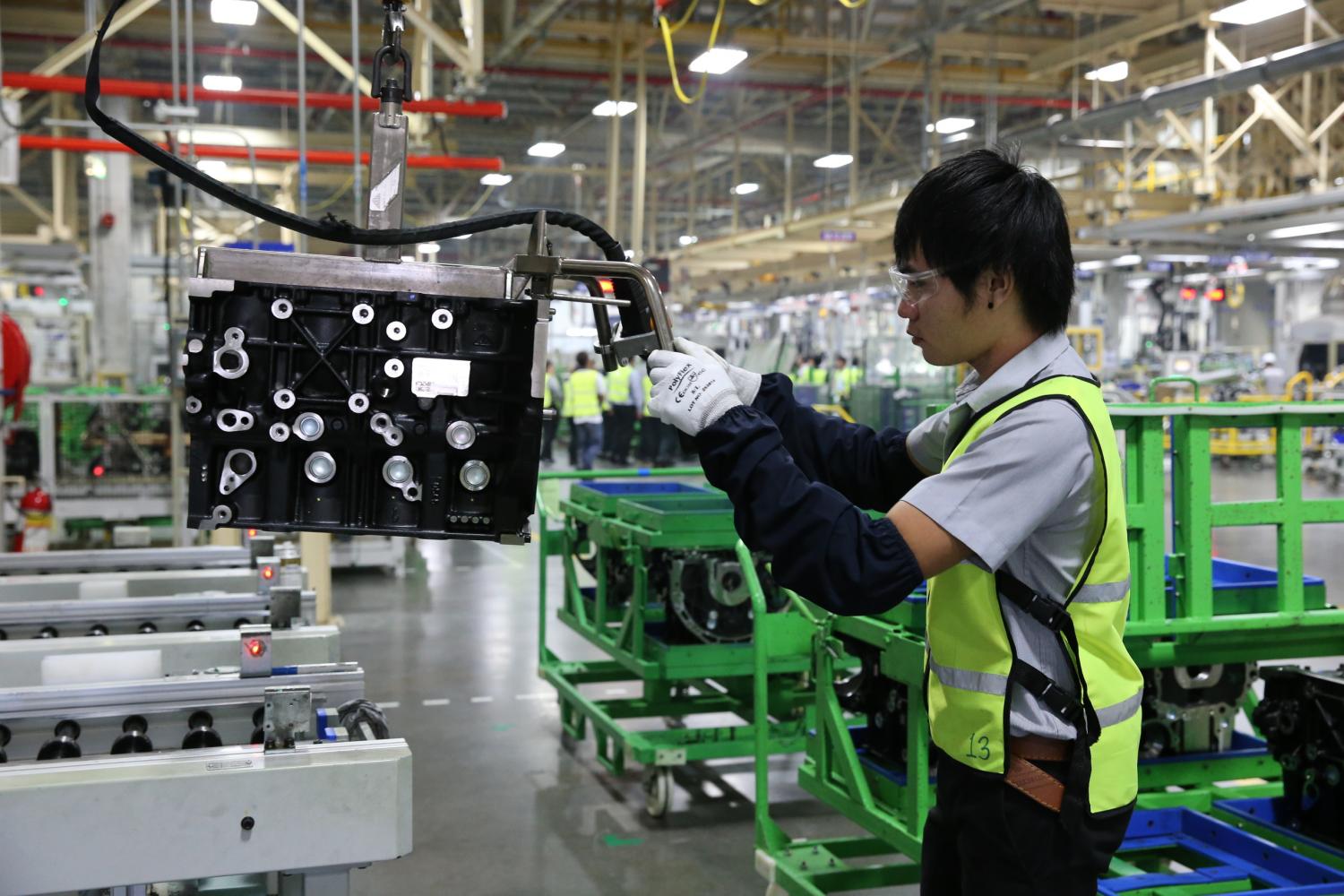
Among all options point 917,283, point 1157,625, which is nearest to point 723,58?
point 1157,625

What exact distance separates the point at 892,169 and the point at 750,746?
15.0 m

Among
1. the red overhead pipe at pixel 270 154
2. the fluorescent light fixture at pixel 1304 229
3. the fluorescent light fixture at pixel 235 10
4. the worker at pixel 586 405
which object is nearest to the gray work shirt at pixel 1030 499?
the fluorescent light fixture at pixel 235 10

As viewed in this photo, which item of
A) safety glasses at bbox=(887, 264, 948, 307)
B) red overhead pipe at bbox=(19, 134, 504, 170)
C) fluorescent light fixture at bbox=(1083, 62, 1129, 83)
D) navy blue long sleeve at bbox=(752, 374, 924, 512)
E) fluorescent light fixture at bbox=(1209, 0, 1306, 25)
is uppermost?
fluorescent light fixture at bbox=(1083, 62, 1129, 83)

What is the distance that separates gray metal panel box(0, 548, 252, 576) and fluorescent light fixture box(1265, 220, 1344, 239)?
12.9 meters

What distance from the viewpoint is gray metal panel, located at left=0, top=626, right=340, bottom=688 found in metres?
2.64

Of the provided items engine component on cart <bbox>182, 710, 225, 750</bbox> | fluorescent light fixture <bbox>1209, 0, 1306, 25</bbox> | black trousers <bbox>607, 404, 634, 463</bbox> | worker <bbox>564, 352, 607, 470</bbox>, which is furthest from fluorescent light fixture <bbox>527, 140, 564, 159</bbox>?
engine component on cart <bbox>182, 710, 225, 750</bbox>

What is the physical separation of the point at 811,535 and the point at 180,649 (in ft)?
5.93

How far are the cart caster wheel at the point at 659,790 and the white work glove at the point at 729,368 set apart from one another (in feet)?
8.53

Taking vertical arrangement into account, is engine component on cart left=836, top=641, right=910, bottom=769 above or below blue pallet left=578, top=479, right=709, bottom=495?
below

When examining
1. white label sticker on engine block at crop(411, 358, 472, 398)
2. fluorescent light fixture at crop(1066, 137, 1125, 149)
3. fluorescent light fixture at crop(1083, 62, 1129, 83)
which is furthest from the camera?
fluorescent light fixture at crop(1066, 137, 1125, 149)

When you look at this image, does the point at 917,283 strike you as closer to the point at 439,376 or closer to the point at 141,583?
the point at 439,376

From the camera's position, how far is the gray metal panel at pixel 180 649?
2.64 m

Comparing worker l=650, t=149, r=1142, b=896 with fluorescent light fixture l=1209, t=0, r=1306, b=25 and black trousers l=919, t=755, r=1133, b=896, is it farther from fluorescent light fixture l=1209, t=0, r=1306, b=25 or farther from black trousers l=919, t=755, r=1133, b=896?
fluorescent light fixture l=1209, t=0, r=1306, b=25

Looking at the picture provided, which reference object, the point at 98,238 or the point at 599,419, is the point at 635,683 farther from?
the point at 599,419
